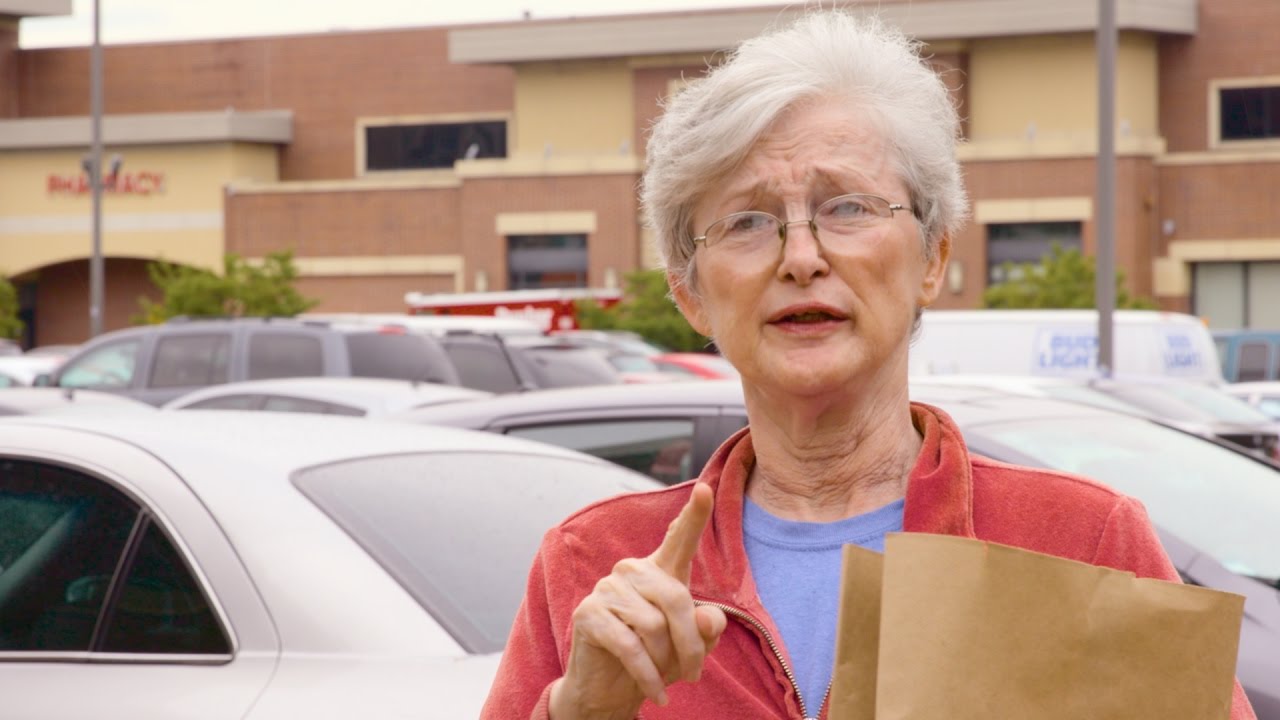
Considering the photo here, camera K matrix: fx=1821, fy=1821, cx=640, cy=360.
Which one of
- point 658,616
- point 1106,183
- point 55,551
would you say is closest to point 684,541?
→ point 658,616

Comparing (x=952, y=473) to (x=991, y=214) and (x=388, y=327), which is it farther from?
(x=991, y=214)

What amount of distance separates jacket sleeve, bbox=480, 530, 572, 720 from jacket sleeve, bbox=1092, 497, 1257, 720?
64 cm

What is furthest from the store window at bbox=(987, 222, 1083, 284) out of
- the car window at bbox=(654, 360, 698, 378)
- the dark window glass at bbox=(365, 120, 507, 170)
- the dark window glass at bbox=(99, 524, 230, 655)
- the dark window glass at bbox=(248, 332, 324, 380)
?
the dark window glass at bbox=(99, 524, 230, 655)

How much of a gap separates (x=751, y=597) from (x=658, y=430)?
13.3 feet

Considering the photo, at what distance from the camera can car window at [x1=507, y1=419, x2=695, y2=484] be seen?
612 centimetres

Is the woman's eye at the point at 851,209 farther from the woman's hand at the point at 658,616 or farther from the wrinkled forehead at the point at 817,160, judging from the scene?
the woman's hand at the point at 658,616

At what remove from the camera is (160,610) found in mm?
3631

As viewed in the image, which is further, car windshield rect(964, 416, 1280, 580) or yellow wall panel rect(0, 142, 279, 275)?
yellow wall panel rect(0, 142, 279, 275)

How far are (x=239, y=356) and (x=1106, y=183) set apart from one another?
768cm

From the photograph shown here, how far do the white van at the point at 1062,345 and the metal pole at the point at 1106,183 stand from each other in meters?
5.22

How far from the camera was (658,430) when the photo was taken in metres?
6.20

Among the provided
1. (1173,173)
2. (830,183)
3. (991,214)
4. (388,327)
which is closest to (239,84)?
(991,214)

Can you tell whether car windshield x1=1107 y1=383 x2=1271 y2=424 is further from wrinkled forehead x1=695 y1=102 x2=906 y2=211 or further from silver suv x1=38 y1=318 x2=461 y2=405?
wrinkled forehead x1=695 y1=102 x2=906 y2=211

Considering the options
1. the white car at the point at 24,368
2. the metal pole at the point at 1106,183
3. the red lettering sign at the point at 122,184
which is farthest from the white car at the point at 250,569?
the red lettering sign at the point at 122,184
